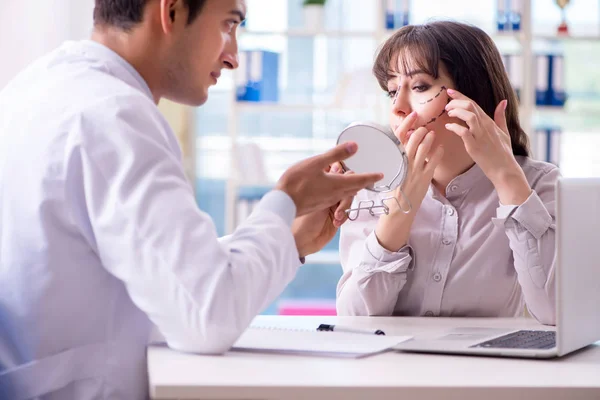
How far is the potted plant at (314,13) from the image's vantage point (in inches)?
172

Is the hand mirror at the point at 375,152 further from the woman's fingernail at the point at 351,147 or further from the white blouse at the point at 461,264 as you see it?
the woman's fingernail at the point at 351,147

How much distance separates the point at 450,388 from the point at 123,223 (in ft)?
1.60

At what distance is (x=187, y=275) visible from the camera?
1092mm

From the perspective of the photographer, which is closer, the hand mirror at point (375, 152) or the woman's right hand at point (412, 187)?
the hand mirror at point (375, 152)

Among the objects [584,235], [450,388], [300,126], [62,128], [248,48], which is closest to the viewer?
[450,388]

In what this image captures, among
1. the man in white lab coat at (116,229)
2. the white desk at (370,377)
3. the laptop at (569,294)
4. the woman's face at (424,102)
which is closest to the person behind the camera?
the white desk at (370,377)

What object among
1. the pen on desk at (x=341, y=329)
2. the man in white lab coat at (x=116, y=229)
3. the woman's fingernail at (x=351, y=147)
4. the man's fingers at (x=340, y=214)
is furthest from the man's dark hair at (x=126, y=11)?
the pen on desk at (x=341, y=329)

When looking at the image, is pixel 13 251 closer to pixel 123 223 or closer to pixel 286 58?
pixel 123 223

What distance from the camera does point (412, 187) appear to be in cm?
180

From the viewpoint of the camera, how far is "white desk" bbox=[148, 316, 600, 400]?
39.6 inches

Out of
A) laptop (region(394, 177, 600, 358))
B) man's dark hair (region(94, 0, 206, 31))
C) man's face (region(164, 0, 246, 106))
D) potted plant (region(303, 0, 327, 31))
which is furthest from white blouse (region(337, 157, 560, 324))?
potted plant (region(303, 0, 327, 31))

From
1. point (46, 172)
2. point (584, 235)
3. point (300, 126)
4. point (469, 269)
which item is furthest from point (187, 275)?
point (300, 126)

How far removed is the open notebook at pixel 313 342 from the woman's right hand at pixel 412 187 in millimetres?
388

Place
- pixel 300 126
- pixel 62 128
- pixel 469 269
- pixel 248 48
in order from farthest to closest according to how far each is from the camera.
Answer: pixel 300 126
pixel 248 48
pixel 469 269
pixel 62 128
